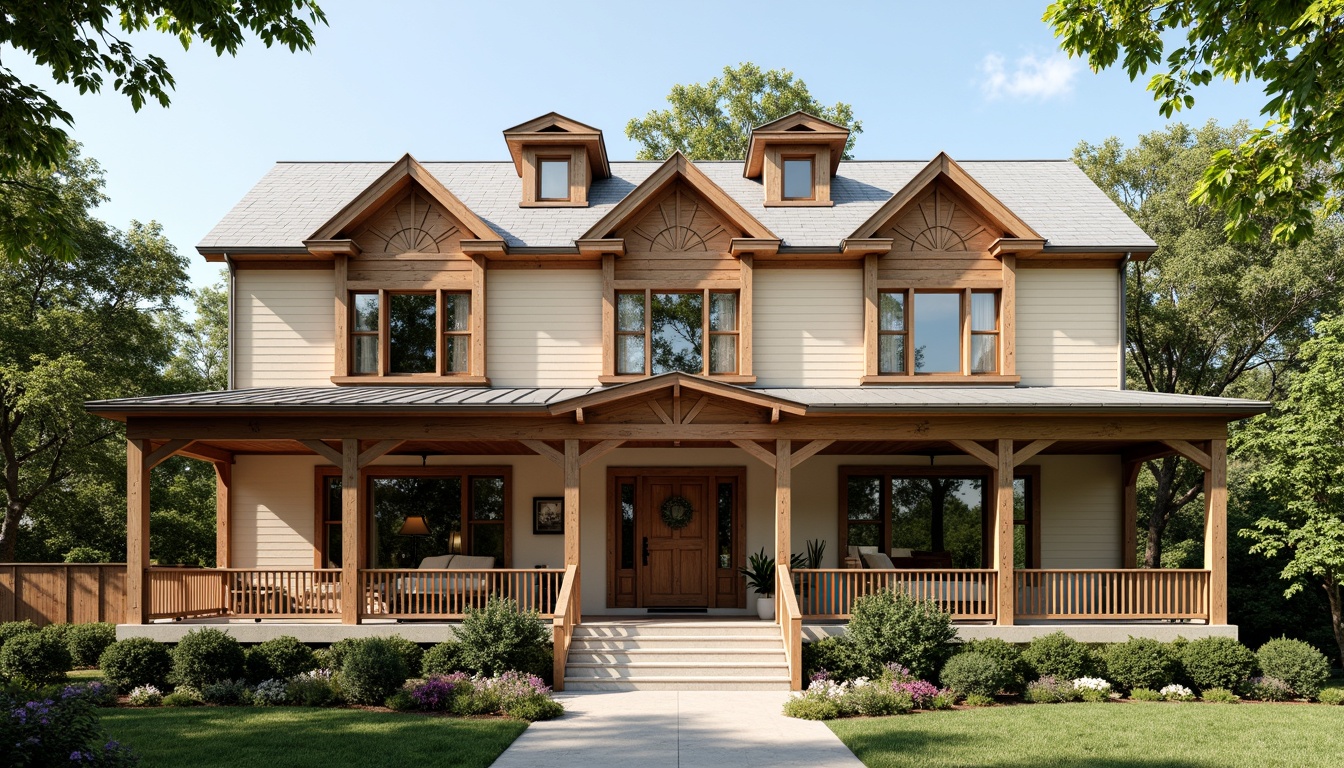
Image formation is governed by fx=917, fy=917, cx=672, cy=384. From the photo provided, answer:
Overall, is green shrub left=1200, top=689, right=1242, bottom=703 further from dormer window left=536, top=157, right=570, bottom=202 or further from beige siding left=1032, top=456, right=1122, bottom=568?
dormer window left=536, top=157, right=570, bottom=202

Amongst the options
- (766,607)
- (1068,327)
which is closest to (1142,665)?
(766,607)

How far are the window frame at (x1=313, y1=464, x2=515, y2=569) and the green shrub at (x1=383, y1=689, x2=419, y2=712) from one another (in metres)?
5.18

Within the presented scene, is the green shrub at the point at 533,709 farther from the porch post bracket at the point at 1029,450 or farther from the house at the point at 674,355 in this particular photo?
the porch post bracket at the point at 1029,450

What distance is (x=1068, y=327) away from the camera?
17062mm

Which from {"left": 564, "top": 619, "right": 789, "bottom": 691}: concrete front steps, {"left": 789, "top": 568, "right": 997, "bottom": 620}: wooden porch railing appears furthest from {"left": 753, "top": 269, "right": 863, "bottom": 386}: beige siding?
{"left": 564, "top": 619, "right": 789, "bottom": 691}: concrete front steps

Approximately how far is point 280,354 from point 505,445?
4.78 meters

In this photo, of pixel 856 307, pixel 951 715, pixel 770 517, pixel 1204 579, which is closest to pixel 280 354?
pixel 770 517

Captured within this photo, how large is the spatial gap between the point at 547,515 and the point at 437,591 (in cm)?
299

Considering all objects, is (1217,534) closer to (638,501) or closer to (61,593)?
(638,501)

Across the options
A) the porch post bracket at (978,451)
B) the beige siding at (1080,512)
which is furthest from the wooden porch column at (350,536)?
the beige siding at (1080,512)

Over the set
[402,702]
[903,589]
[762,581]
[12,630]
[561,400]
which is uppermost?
[561,400]

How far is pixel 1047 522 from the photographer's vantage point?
17.1 metres

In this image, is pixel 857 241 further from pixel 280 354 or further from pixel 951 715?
pixel 280 354

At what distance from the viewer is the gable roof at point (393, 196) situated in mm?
16672
